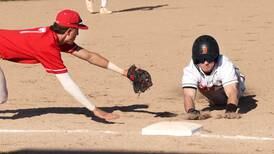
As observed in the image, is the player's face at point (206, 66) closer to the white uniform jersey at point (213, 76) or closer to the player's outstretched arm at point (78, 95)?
the white uniform jersey at point (213, 76)

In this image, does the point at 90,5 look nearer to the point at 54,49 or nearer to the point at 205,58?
the point at 205,58

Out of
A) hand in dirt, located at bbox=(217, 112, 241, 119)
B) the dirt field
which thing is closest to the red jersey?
the dirt field

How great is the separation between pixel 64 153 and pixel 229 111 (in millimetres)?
2207

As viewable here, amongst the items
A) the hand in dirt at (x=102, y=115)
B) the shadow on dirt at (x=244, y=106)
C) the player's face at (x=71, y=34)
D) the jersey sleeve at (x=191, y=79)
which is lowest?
the shadow on dirt at (x=244, y=106)

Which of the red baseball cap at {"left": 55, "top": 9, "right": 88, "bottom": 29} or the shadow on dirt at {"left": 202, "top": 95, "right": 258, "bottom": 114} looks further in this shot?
the shadow on dirt at {"left": 202, "top": 95, "right": 258, "bottom": 114}

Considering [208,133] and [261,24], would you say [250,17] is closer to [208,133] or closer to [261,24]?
[261,24]

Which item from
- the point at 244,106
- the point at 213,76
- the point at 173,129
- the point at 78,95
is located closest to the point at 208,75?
the point at 213,76

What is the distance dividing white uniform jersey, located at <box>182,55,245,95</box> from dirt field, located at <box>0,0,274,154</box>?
331 millimetres

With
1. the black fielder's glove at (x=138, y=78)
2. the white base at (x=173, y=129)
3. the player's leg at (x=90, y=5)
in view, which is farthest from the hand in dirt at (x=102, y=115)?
the player's leg at (x=90, y=5)

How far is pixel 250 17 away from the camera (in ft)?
59.4

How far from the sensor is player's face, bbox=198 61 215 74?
8172 millimetres

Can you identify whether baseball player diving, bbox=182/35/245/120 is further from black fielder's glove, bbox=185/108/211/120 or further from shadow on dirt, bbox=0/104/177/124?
shadow on dirt, bbox=0/104/177/124

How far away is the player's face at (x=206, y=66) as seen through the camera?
817cm

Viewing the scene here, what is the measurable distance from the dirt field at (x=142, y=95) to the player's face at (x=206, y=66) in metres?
0.47
